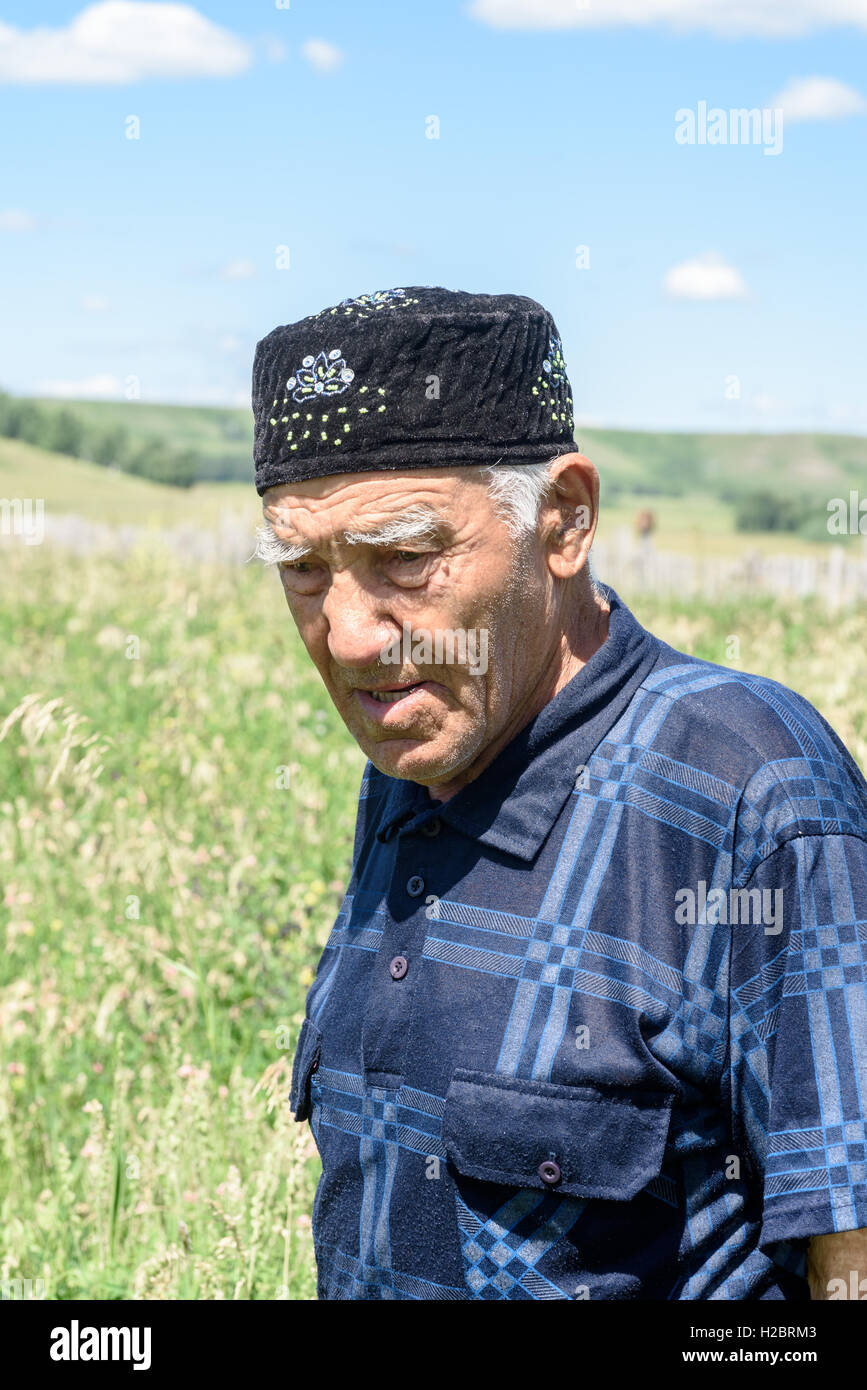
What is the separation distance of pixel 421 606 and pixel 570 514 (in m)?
0.28

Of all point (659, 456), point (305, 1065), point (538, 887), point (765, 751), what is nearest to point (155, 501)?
point (659, 456)

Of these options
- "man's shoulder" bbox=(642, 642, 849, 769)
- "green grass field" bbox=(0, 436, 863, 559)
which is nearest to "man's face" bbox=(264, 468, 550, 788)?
"man's shoulder" bbox=(642, 642, 849, 769)

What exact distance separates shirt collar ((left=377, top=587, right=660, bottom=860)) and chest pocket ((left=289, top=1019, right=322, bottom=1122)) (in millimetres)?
429

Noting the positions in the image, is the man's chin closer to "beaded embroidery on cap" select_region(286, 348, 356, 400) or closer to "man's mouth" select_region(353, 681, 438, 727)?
"man's mouth" select_region(353, 681, 438, 727)

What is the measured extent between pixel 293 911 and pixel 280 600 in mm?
7274

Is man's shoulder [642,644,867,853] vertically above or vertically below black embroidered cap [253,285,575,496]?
below

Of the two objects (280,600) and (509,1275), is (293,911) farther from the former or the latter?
(280,600)

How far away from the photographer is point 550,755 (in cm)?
188

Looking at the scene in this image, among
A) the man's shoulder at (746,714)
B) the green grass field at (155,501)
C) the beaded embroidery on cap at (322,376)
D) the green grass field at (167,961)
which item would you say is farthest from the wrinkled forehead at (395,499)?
the green grass field at (155,501)

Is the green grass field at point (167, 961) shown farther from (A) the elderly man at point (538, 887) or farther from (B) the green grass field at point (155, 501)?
(B) the green grass field at point (155, 501)

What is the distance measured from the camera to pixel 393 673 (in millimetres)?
1886

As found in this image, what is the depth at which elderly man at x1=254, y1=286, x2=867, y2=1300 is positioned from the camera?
1.63 m

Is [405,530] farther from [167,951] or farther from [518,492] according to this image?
[167,951]
